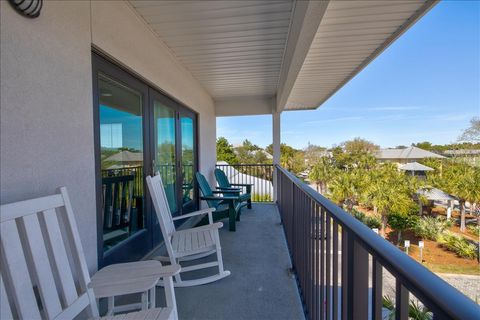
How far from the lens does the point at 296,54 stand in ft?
7.73

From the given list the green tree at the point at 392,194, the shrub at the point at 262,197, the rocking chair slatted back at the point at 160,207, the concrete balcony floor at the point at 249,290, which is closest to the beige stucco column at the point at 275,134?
the shrub at the point at 262,197

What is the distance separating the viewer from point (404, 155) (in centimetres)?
1942

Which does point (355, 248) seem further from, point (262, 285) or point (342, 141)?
point (342, 141)

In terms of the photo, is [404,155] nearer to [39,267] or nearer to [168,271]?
[168,271]

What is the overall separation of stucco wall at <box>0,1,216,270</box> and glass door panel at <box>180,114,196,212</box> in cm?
198

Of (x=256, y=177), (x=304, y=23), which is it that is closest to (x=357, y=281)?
(x=304, y=23)

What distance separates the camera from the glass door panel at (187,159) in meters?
4.04

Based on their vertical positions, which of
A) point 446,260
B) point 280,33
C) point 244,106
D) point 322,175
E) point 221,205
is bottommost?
point 446,260

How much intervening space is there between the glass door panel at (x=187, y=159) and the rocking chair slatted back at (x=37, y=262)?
2709mm

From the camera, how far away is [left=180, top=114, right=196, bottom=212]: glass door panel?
4.04 m

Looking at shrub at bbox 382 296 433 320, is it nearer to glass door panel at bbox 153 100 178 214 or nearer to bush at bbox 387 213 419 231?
glass door panel at bbox 153 100 178 214

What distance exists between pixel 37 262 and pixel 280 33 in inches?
Answer: 108

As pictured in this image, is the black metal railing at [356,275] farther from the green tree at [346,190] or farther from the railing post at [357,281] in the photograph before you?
the green tree at [346,190]

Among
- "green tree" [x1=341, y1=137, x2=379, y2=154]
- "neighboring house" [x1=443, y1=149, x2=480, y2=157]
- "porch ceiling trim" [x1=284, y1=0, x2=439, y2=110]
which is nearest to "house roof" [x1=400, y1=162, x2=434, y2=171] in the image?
"neighboring house" [x1=443, y1=149, x2=480, y2=157]
